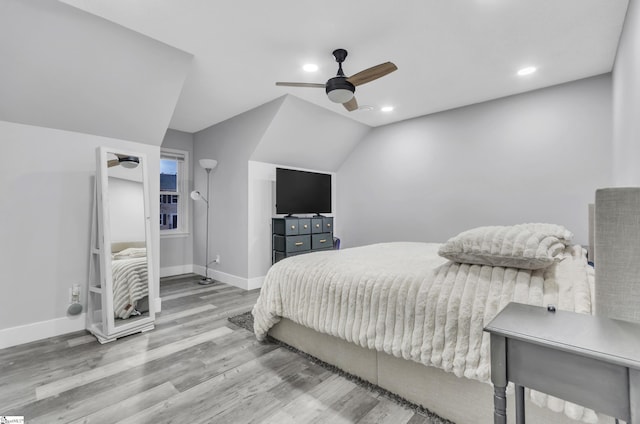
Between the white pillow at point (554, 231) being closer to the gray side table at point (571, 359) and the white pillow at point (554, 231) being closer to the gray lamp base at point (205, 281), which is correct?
the gray side table at point (571, 359)

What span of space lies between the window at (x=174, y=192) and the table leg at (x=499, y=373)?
5.13m

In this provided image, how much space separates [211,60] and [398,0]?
71.0 inches

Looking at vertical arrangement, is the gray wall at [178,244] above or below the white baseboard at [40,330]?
above

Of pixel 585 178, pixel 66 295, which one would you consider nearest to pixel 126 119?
pixel 66 295

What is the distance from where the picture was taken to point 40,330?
8.30 ft

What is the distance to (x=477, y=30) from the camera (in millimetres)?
2373

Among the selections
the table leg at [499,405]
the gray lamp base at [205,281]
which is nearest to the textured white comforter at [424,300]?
the table leg at [499,405]

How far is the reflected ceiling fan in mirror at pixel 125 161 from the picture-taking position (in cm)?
275

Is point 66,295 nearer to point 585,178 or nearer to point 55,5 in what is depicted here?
point 55,5

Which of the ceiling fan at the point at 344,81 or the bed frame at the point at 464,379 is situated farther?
the ceiling fan at the point at 344,81

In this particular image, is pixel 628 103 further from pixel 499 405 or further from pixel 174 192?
pixel 174 192

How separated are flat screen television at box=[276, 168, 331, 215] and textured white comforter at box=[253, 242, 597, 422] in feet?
7.55

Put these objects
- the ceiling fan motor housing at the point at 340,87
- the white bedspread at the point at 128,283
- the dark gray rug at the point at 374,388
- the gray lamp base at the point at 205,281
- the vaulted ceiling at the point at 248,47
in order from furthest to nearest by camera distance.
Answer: the gray lamp base at the point at 205,281
the white bedspread at the point at 128,283
the ceiling fan motor housing at the point at 340,87
the vaulted ceiling at the point at 248,47
the dark gray rug at the point at 374,388

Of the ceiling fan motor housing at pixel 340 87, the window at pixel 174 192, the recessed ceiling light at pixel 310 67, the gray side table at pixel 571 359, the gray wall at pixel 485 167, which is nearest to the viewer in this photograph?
the gray side table at pixel 571 359
